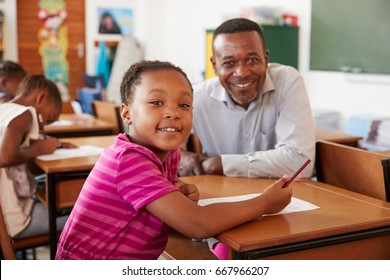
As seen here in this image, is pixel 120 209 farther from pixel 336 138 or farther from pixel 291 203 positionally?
pixel 336 138

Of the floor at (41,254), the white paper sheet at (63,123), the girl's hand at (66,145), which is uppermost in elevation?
the girl's hand at (66,145)

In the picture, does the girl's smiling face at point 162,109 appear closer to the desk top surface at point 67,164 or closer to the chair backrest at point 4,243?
the chair backrest at point 4,243

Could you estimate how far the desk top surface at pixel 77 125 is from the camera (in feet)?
11.9

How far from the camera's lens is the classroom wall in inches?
168

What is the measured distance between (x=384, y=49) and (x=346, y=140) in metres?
1.44

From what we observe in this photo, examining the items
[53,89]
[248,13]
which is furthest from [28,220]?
[248,13]

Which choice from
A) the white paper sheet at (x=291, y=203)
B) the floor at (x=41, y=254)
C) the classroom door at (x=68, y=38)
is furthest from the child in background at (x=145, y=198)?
the classroom door at (x=68, y=38)

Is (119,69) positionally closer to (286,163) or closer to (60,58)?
(60,58)

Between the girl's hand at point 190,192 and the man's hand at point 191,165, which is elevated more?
the girl's hand at point 190,192

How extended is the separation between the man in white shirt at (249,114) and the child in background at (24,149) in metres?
0.74

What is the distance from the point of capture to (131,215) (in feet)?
4.53

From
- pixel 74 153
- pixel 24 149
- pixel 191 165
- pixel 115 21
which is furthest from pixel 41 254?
pixel 115 21

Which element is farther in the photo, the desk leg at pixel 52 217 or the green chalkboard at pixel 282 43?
the green chalkboard at pixel 282 43

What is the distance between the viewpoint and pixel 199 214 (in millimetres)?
1345
